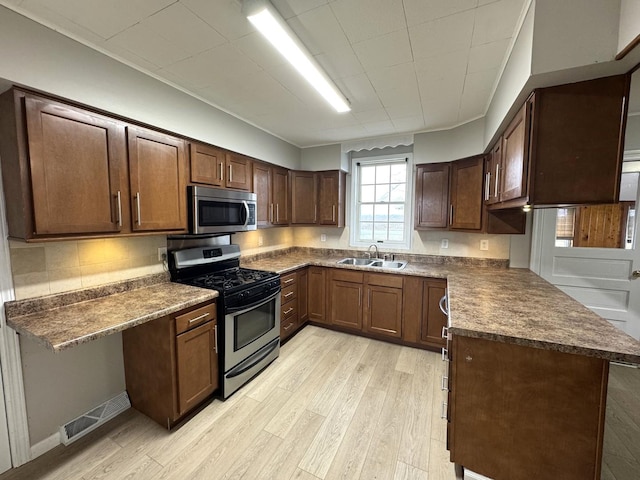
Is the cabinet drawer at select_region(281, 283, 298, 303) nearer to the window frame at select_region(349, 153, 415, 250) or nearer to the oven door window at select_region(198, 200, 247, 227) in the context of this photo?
the oven door window at select_region(198, 200, 247, 227)

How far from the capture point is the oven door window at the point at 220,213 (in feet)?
7.41

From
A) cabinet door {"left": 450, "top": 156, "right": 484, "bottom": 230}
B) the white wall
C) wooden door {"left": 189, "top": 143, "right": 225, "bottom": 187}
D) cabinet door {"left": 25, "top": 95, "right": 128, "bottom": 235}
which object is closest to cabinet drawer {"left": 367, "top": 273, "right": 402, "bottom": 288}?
cabinet door {"left": 450, "top": 156, "right": 484, "bottom": 230}

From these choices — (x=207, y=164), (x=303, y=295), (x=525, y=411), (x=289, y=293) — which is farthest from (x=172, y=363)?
(x=525, y=411)

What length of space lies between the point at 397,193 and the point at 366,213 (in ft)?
1.71

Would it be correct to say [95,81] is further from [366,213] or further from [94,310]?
[366,213]

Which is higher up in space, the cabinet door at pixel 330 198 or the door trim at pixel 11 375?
the cabinet door at pixel 330 198

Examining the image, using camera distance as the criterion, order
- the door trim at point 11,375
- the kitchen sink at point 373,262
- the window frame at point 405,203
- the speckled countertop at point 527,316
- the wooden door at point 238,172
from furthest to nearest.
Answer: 1. the window frame at point 405,203
2. the kitchen sink at point 373,262
3. the wooden door at point 238,172
4. the door trim at point 11,375
5. the speckled countertop at point 527,316

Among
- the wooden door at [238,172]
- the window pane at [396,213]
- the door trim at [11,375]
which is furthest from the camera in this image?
the window pane at [396,213]

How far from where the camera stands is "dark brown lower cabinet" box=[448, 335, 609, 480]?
4.04 ft

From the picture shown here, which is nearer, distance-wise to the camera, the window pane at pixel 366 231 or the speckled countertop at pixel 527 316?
the speckled countertop at pixel 527 316

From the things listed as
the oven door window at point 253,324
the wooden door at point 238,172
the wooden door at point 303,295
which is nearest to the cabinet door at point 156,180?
the wooden door at point 238,172

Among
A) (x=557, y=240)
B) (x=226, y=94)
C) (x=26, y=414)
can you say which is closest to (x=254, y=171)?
(x=226, y=94)

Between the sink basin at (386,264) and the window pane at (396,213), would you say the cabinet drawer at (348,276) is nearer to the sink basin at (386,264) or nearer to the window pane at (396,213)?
the sink basin at (386,264)

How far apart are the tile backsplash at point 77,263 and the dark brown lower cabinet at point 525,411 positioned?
2.39 meters
